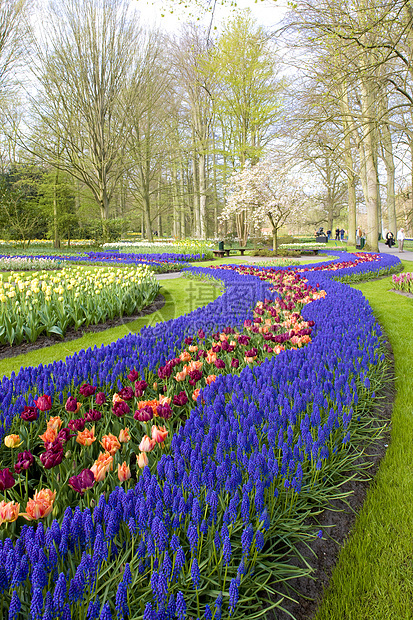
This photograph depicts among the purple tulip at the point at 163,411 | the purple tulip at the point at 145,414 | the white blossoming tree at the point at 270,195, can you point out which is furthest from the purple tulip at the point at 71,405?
the white blossoming tree at the point at 270,195

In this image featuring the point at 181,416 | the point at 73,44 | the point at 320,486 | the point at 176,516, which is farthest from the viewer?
the point at 73,44

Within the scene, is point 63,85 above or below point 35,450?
above

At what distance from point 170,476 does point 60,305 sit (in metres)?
4.22

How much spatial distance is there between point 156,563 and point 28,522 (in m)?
0.73

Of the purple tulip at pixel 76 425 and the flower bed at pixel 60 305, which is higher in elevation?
the flower bed at pixel 60 305

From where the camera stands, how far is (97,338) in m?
5.15

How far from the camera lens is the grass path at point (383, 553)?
144 centimetres

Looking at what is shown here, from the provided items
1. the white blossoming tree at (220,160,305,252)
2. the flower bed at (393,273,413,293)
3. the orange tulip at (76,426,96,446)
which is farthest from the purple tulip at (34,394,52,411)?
the white blossoming tree at (220,160,305,252)

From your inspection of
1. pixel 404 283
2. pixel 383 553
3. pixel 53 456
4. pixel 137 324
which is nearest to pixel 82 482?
pixel 53 456

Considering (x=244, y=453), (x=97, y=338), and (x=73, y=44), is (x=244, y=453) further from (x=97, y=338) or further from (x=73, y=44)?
(x=73, y=44)

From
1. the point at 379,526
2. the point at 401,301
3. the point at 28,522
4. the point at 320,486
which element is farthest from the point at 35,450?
the point at 401,301

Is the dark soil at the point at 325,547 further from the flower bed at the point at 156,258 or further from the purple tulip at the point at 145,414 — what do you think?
the flower bed at the point at 156,258

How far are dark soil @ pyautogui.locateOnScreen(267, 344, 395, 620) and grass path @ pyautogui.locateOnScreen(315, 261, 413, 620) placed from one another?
0.04 meters

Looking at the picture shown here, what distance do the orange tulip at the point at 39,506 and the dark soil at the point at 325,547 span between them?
95cm
